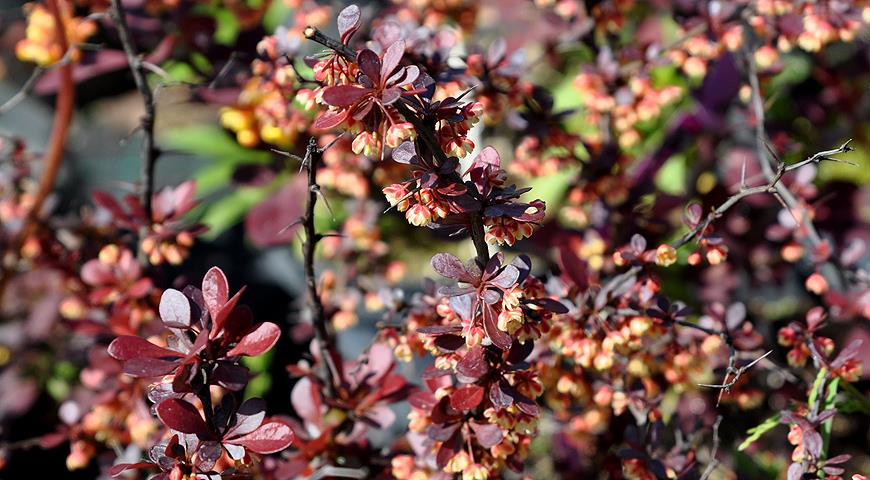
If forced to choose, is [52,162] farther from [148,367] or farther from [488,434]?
[488,434]

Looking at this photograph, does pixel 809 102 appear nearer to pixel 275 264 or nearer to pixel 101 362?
pixel 275 264

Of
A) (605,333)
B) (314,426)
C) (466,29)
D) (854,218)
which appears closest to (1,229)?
(314,426)

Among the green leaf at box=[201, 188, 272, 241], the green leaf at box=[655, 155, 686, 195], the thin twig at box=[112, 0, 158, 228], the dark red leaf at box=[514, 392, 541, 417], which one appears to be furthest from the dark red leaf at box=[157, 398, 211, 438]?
the green leaf at box=[655, 155, 686, 195]

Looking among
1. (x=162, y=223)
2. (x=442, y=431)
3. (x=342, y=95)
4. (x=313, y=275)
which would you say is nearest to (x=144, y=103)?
(x=162, y=223)

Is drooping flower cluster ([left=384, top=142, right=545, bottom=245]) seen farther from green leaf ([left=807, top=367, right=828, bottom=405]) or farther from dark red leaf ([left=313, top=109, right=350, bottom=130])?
green leaf ([left=807, top=367, right=828, bottom=405])

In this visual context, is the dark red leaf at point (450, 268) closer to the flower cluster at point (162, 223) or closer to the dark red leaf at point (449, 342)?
the dark red leaf at point (449, 342)

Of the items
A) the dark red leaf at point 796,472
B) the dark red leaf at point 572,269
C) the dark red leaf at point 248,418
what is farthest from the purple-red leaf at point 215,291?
the dark red leaf at point 796,472
